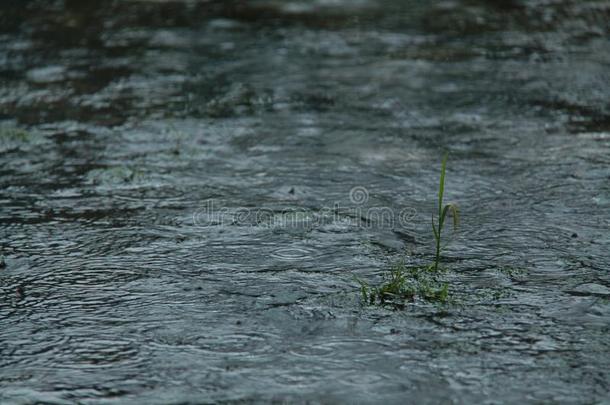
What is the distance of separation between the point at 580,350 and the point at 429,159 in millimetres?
1829

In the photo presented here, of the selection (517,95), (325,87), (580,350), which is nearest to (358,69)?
(325,87)

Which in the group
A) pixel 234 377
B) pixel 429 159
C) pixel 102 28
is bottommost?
pixel 234 377

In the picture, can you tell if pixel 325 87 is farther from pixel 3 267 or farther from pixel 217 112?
pixel 3 267

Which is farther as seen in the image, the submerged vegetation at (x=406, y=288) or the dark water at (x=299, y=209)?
the submerged vegetation at (x=406, y=288)

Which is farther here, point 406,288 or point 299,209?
point 299,209

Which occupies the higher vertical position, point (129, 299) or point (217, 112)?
point (217, 112)

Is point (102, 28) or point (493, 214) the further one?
point (102, 28)

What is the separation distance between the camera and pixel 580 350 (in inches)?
95.1

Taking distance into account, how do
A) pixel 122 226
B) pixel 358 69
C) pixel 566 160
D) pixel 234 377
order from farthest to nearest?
pixel 358 69
pixel 566 160
pixel 122 226
pixel 234 377

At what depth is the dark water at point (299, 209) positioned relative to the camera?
2383 millimetres

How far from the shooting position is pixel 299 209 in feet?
11.7

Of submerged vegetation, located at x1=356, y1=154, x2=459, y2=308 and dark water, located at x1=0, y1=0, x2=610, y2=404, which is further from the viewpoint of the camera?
submerged vegetation, located at x1=356, y1=154, x2=459, y2=308

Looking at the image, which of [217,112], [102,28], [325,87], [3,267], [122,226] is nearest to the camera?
[3,267]

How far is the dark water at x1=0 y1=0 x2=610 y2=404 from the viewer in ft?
7.82
